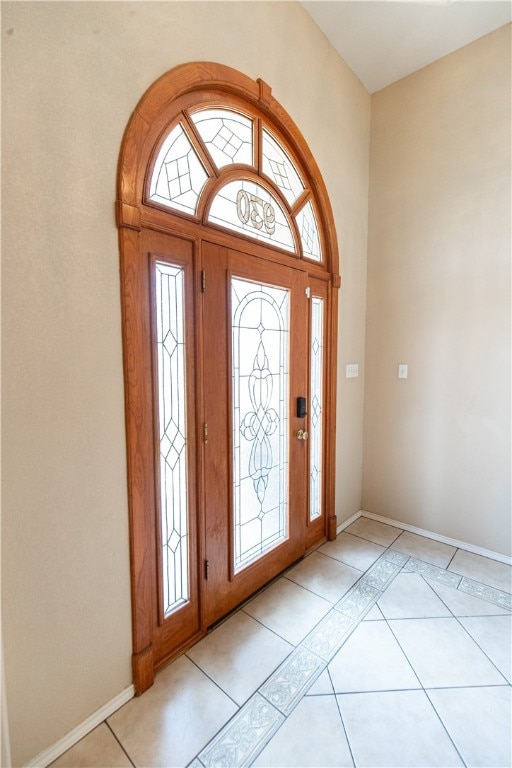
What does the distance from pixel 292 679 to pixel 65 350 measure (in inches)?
67.3

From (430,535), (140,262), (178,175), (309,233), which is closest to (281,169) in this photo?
(309,233)

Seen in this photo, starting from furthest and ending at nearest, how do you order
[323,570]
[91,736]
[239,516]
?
[323,570], [239,516], [91,736]

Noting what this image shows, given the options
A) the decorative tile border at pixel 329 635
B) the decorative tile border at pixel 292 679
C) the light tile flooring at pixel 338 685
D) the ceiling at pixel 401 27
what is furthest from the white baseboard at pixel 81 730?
the ceiling at pixel 401 27

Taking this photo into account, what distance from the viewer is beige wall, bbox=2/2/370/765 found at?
3.46ft

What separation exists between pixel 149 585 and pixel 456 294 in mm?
2738

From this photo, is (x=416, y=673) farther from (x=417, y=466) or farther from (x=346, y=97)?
(x=346, y=97)

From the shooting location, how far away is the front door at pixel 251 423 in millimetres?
1690

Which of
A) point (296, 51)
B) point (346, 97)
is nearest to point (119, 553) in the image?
point (296, 51)

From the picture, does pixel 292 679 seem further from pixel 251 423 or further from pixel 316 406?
pixel 316 406

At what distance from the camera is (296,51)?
205 cm

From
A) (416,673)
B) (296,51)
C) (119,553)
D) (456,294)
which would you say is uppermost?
(296,51)

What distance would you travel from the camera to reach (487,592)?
6.69ft

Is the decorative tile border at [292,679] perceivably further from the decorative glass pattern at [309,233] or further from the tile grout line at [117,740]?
the decorative glass pattern at [309,233]

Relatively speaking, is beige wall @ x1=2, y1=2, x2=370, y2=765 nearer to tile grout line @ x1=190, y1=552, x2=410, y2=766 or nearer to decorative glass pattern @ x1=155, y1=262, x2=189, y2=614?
decorative glass pattern @ x1=155, y1=262, x2=189, y2=614
